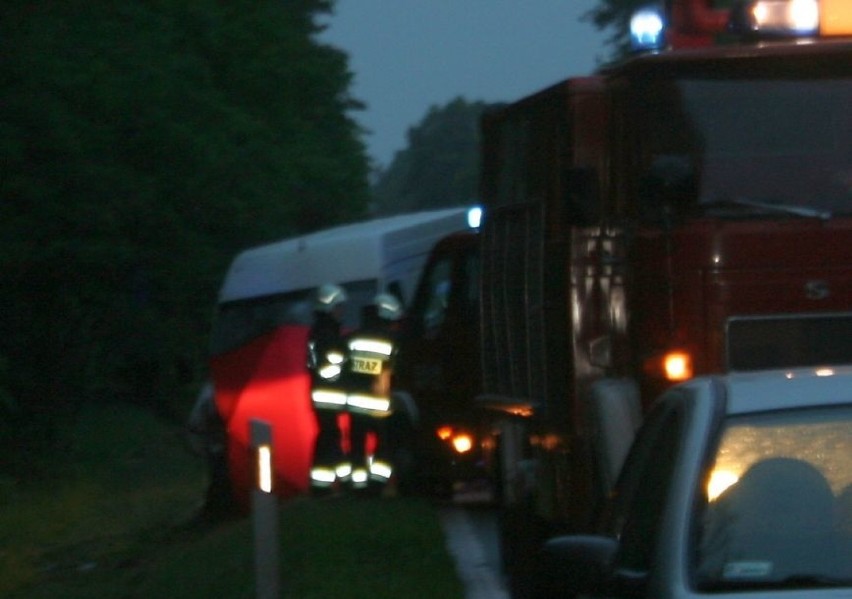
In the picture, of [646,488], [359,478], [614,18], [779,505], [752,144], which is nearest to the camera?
[779,505]

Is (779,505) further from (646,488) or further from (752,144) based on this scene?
(752,144)

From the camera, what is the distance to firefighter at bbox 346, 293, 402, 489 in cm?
1697

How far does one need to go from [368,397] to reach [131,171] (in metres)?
7.60

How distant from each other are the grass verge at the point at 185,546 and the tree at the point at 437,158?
114 metres

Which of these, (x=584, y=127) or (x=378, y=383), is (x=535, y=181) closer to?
(x=584, y=127)

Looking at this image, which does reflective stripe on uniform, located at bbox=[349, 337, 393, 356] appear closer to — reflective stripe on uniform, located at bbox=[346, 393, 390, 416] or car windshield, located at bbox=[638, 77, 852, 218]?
reflective stripe on uniform, located at bbox=[346, 393, 390, 416]

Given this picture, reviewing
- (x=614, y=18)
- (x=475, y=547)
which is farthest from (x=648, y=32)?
(x=614, y=18)

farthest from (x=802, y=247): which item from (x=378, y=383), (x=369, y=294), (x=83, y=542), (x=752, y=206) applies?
(x=369, y=294)

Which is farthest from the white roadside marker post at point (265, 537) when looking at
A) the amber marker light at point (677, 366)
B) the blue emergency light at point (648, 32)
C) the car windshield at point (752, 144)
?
the blue emergency light at point (648, 32)

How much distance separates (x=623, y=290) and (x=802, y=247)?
1.05 meters

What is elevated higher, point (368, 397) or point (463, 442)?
point (368, 397)

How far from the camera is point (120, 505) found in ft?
72.2

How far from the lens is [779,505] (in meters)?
5.65

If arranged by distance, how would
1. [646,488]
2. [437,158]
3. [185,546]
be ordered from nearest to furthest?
1. [646,488]
2. [185,546]
3. [437,158]
